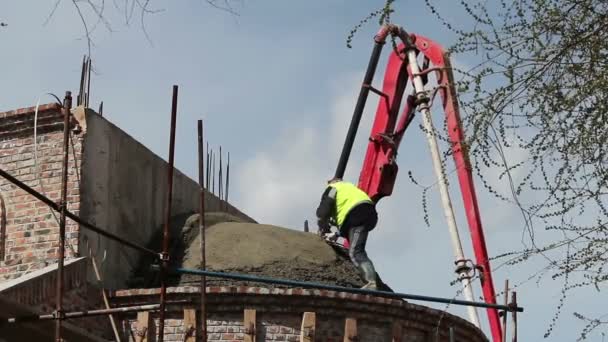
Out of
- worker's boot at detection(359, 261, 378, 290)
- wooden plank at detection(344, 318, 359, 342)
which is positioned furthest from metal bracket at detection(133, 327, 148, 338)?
worker's boot at detection(359, 261, 378, 290)

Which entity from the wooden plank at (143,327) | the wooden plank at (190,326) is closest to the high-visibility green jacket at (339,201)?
the wooden plank at (190,326)

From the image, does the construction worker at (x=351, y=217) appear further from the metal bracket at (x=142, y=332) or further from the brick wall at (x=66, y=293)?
the brick wall at (x=66, y=293)

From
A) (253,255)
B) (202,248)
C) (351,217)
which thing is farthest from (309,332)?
(351,217)

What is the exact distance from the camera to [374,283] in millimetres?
15570

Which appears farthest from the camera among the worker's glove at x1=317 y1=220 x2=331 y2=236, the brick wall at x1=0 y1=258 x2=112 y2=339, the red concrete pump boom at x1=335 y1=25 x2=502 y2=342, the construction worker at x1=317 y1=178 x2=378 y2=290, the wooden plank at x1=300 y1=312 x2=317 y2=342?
the red concrete pump boom at x1=335 y1=25 x2=502 y2=342

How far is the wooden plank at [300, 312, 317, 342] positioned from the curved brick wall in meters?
0.08

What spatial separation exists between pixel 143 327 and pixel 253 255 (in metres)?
1.89

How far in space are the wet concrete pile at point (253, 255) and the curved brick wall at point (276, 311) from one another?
0.64 m

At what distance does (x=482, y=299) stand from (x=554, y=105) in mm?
Result: 9237

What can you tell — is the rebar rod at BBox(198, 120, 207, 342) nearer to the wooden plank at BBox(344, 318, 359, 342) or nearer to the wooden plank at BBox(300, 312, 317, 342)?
the wooden plank at BBox(300, 312, 317, 342)

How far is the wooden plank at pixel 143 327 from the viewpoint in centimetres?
1429

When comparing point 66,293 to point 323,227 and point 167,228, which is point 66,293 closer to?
point 167,228

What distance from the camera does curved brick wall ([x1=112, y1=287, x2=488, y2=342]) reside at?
14.2m

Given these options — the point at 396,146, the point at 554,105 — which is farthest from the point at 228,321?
the point at 554,105
